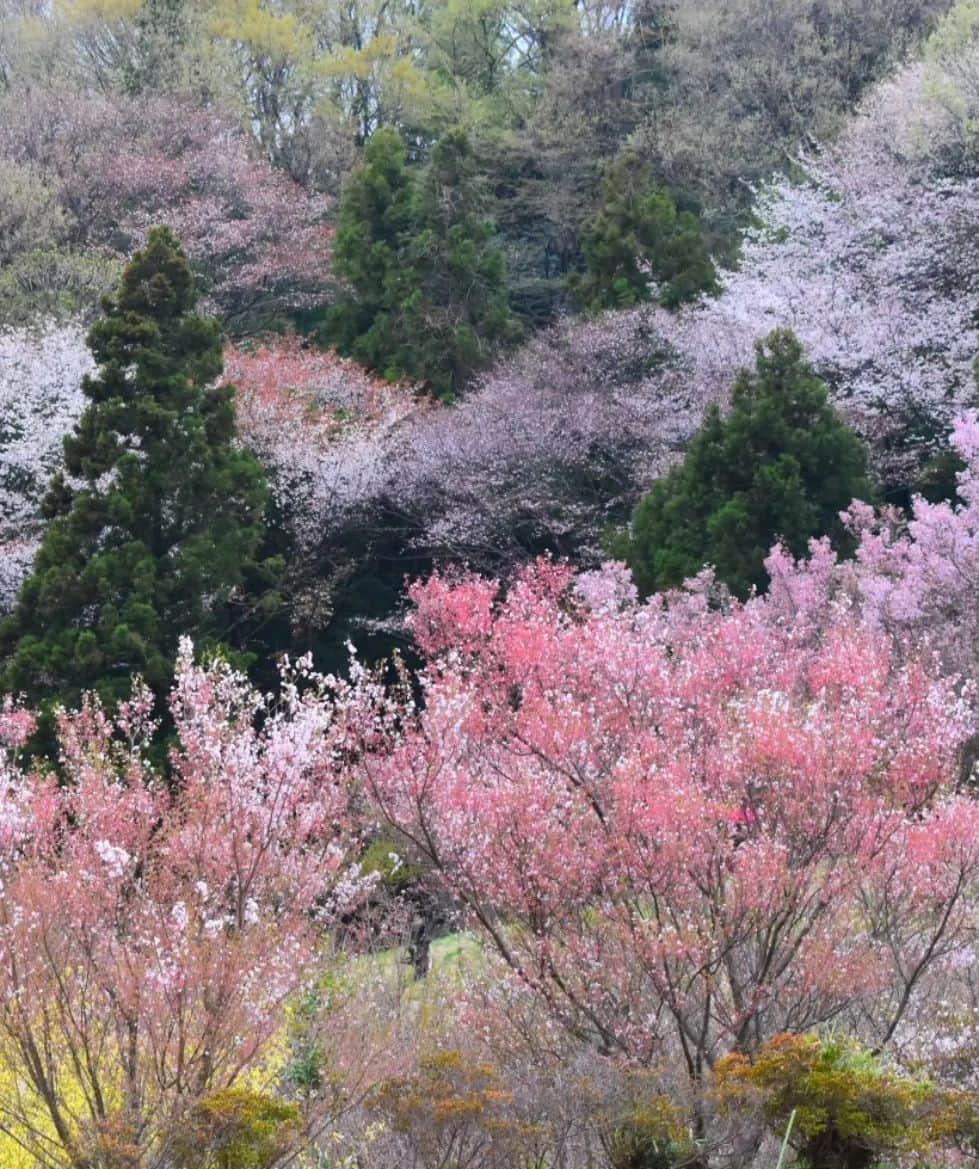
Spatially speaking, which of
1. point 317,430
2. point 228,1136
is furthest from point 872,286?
point 228,1136

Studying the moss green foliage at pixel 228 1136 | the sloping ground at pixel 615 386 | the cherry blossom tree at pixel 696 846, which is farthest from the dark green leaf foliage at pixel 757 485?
the moss green foliage at pixel 228 1136

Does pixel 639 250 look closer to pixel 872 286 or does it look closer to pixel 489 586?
pixel 872 286

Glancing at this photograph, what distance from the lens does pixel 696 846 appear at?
730cm

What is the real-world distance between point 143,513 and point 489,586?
4.41m

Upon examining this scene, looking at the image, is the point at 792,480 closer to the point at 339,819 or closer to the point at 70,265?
the point at 339,819

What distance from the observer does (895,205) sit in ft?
69.4

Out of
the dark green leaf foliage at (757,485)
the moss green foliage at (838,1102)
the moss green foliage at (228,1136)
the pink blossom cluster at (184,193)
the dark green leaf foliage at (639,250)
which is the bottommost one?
the moss green foliage at (838,1102)

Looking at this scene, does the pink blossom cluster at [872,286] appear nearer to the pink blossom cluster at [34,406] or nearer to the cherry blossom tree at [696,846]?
the pink blossom cluster at [34,406]

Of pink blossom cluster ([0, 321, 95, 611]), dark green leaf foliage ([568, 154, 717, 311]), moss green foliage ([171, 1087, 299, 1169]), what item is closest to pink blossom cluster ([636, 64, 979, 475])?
dark green leaf foliage ([568, 154, 717, 311])

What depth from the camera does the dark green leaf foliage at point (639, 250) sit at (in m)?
22.3

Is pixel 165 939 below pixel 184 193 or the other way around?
below

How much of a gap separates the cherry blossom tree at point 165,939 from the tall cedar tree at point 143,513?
22.5ft

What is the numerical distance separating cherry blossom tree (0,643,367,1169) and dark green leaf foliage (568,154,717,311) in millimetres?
14479

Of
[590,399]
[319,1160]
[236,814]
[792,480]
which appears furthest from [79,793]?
[590,399]
